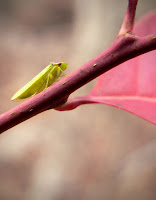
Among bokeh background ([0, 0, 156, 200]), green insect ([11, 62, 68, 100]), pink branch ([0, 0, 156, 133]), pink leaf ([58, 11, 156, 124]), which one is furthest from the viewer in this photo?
bokeh background ([0, 0, 156, 200])

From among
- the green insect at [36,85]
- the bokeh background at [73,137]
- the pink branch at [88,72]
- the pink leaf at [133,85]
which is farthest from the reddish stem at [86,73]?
the bokeh background at [73,137]

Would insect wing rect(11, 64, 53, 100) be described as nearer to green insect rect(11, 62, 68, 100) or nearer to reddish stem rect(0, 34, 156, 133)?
green insect rect(11, 62, 68, 100)

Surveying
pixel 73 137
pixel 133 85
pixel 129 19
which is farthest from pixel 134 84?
pixel 73 137

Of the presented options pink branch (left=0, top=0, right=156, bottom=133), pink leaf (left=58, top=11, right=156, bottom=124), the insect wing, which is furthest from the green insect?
pink branch (left=0, top=0, right=156, bottom=133)

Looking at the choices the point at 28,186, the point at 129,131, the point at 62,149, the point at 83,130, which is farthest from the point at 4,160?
the point at 129,131

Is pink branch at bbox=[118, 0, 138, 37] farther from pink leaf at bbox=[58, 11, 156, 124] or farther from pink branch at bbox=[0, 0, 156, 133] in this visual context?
→ pink leaf at bbox=[58, 11, 156, 124]

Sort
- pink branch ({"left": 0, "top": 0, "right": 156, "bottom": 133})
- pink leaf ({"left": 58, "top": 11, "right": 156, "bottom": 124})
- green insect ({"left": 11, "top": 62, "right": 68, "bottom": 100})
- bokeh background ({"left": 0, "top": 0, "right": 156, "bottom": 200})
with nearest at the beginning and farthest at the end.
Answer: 1. pink branch ({"left": 0, "top": 0, "right": 156, "bottom": 133})
2. pink leaf ({"left": 58, "top": 11, "right": 156, "bottom": 124})
3. green insect ({"left": 11, "top": 62, "right": 68, "bottom": 100})
4. bokeh background ({"left": 0, "top": 0, "right": 156, "bottom": 200})

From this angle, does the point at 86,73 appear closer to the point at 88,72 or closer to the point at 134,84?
the point at 88,72

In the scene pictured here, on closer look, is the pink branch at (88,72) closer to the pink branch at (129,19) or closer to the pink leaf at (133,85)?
the pink branch at (129,19)

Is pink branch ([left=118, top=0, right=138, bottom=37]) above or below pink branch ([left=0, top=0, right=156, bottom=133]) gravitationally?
above

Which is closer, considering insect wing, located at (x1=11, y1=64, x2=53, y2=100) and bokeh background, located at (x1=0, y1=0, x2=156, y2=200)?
insect wing, located at (x1=11, y1=64, x2=53, y2=100)
